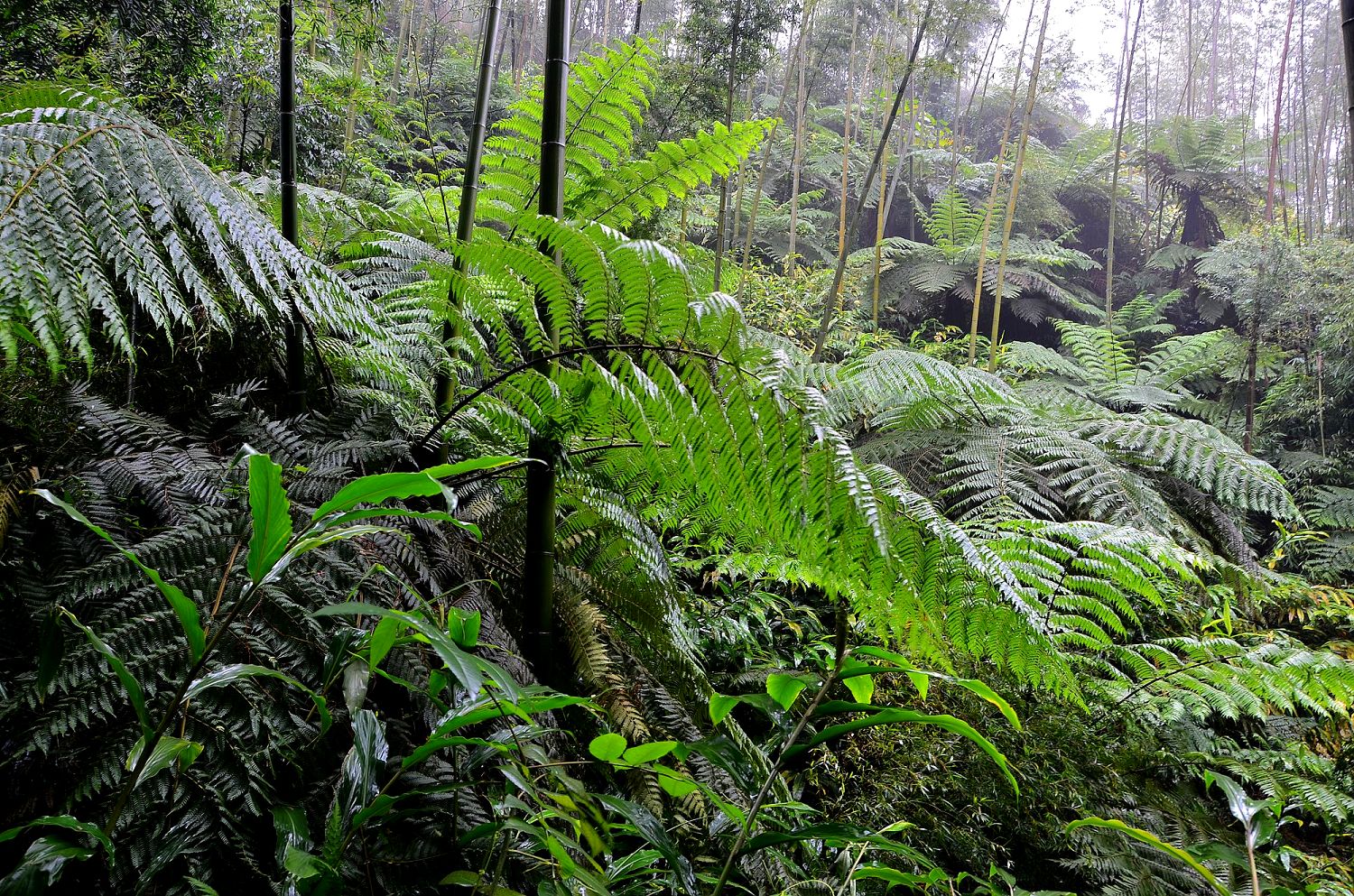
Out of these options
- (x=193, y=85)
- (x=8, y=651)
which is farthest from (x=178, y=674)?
(x=193, y=85)

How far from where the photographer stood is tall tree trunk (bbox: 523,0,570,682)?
3.32 feet

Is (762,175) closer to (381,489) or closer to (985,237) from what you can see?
(985,237)

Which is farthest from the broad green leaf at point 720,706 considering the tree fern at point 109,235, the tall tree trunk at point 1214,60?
the tall tree trunk at point 1214,60

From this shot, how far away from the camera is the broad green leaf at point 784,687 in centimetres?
64

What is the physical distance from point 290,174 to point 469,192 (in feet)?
1.11

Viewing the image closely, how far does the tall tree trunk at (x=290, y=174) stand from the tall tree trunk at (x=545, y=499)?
1.72ft

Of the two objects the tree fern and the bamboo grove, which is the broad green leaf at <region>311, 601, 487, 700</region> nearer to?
the bamboo grove

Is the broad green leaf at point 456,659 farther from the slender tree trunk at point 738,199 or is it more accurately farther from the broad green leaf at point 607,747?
the slender tree trunk at point 738,199

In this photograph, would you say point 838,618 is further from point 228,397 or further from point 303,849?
point 228,397

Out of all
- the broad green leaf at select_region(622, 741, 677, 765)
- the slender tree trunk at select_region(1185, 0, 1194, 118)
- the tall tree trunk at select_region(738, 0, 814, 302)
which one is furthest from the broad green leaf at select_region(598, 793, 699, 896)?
the slender tree trunk at select_region(1185, 0, 1194, 118)

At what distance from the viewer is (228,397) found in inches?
47.5

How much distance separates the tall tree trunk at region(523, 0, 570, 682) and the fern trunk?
1.72ft

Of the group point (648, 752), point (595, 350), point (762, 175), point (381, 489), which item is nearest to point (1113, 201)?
point (762, 175)

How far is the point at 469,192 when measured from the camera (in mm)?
1462
